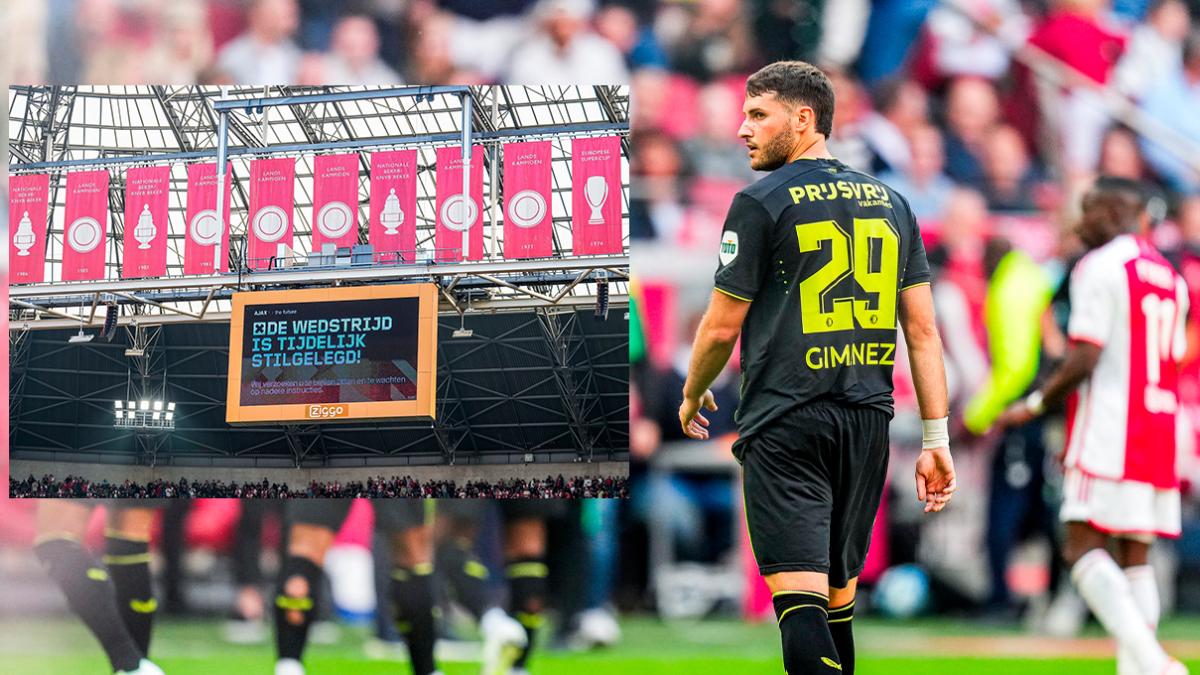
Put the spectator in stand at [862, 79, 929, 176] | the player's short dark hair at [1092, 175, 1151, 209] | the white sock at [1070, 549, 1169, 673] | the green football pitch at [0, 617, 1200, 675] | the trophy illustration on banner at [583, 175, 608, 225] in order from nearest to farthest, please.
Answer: the white sock at [1070, 549, 1169, 673]
the player's short dark hair at [1092, 175, 1151, 209]
the green football pitch at [0, 617, 1200, 675]
the trophy illustration on banner at [583, 175, 608, 225]
the spectator in stand at [862, 79, 929, 176]

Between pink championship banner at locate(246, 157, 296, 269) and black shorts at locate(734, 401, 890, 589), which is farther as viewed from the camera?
pink championship banner at locate(246, 157, 296, 269)

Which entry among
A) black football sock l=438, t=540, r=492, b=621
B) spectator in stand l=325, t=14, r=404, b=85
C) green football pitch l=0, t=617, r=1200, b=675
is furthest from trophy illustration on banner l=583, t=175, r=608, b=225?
green football pitch l=0, t=617, r=1200, b=675

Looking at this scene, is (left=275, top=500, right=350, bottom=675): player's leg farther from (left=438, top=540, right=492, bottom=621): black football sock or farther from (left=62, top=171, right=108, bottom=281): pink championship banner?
(left=62, top=171, right=108, bottom=281): pink championship banner

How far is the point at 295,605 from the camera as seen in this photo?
5383 mm

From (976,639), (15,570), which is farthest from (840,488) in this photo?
(15,570)

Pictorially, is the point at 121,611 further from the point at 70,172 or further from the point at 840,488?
the point at 840,488

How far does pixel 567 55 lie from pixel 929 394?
2.90 m

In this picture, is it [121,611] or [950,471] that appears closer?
[950,471]

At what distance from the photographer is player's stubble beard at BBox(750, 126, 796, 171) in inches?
134

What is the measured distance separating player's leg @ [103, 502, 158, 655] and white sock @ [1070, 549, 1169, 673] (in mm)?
3715

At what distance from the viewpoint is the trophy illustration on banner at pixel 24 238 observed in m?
5.90

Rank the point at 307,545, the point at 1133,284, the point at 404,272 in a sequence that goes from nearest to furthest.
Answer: the point at 1133,284 < the point at 307,545 < the point at 404,272

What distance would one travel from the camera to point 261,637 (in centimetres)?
548

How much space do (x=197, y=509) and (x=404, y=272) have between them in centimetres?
137
